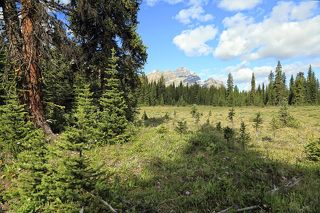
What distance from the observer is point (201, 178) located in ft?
29.2

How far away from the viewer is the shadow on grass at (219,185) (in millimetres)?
6617

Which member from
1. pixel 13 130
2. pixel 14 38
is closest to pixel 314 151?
pixel 13 130

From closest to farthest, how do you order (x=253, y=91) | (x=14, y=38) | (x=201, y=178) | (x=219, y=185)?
(x=219, y=185) → (x=201, y=178) → (x=14, y=38) → (x=253, y=91)

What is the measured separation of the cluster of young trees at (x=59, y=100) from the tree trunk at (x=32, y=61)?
38mm

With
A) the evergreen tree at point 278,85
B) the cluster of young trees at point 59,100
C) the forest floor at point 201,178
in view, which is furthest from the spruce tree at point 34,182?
the evergreen tree at point 278,85

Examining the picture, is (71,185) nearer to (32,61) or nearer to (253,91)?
(32,61)

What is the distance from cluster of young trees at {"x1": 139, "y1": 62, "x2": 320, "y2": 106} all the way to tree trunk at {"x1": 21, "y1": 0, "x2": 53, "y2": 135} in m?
76.3

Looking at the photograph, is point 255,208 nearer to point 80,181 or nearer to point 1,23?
point 80,181

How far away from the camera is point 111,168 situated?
32.4 ft

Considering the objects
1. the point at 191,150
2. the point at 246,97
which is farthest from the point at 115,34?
the point at 246,97

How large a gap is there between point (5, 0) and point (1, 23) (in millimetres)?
961

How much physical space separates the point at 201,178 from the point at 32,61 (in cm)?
819

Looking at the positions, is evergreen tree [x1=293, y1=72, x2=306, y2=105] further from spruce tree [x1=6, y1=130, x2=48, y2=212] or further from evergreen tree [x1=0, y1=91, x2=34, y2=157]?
spruce tree [x1=6, y1=130, x2=48, y2=212]

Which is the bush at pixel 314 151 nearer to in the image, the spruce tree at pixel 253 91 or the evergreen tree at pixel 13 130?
the evergreen tree at pixel 13 130
